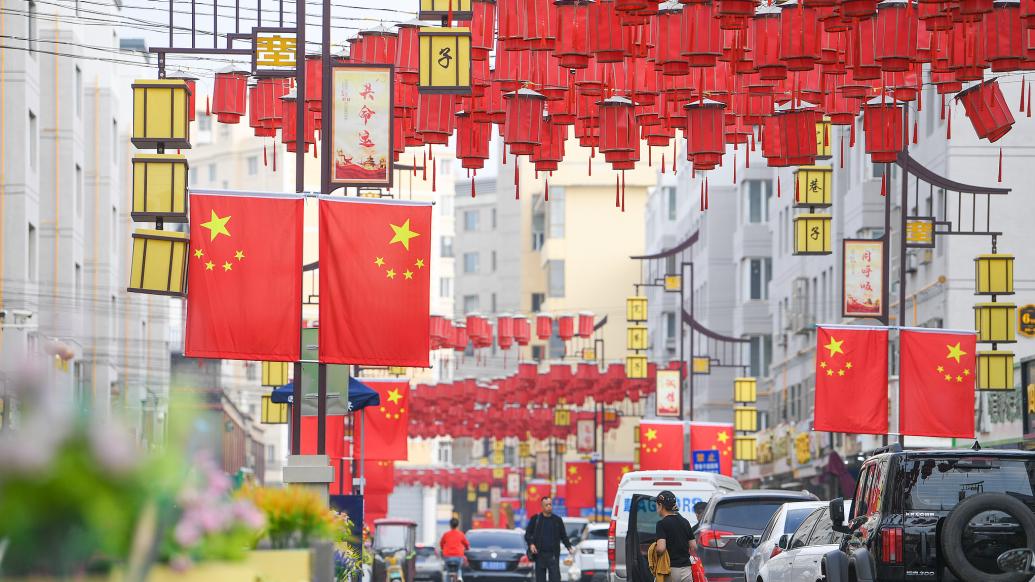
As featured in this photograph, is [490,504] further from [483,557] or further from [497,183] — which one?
[483,557]

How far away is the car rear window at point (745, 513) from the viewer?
2272cm

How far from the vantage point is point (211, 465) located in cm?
635

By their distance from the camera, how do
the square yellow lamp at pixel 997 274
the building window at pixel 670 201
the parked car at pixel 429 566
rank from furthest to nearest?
the building window at pixel 670 201, the parked car at pixel 429 566, the square yellow lamp at pixel 997 274

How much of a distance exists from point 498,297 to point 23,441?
13145 centimetres

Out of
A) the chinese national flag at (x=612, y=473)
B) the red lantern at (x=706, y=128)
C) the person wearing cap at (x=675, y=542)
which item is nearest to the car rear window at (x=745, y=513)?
the person wearing cap at (x=675, y=542)

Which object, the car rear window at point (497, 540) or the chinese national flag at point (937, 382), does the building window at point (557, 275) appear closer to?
the car rear window at point (497, 540)

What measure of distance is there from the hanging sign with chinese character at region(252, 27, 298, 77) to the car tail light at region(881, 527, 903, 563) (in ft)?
31.8

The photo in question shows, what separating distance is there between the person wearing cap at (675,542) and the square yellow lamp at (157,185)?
655 centimetres

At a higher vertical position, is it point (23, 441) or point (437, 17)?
point (437, 17)

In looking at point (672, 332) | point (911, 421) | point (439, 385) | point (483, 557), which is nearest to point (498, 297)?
point (672, 332)

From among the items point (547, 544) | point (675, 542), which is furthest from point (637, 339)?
point (675, 542)

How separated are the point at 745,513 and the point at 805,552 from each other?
5952 millimetres

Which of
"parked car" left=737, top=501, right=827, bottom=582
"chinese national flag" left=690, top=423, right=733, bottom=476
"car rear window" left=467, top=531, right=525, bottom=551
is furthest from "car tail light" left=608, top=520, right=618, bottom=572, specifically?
"chinese national flag" left=690, top=423, right=733, bottom=476

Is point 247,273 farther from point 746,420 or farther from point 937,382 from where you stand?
point 746,420
